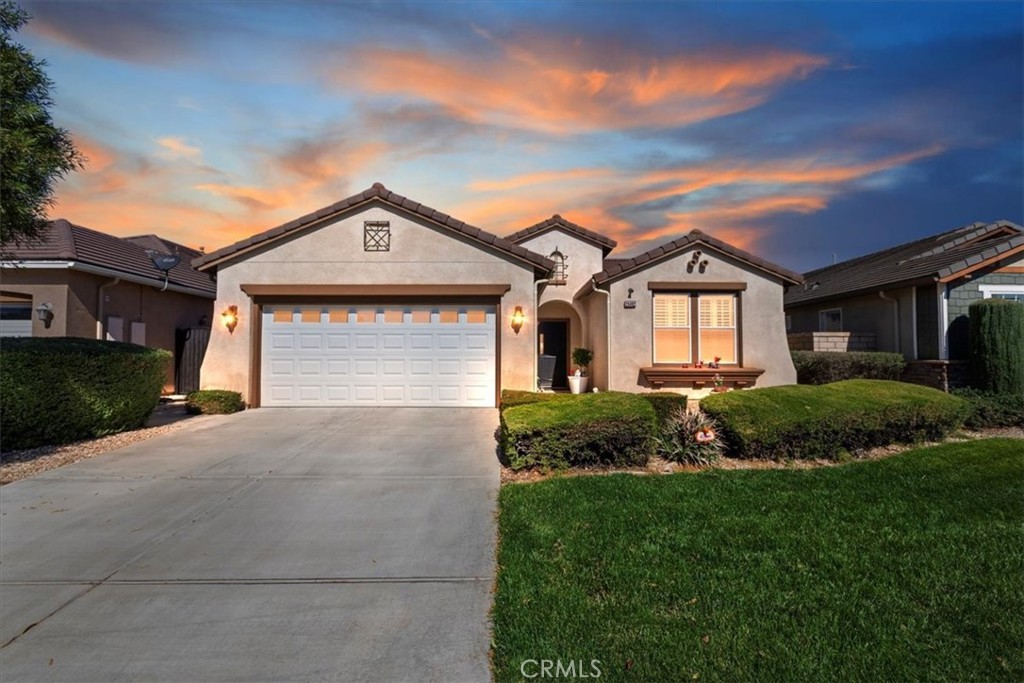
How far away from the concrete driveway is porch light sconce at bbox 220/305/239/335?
4903 millimetres

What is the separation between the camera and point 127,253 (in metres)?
15.1

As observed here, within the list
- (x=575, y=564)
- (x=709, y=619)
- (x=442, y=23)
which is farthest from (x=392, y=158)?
(x=709, y=619)

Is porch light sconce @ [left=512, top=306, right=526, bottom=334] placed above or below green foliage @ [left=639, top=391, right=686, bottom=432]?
above

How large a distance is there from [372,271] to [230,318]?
3.41m

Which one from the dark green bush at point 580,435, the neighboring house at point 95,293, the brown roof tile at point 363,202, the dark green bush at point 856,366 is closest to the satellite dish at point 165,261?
the neighboring house at point 95,293

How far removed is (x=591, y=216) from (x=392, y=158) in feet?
27.1

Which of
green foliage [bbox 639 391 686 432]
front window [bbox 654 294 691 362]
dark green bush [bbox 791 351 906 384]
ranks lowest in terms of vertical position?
green foliage [bbox 639 391 686 432]

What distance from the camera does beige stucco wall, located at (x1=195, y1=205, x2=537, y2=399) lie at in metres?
11.5

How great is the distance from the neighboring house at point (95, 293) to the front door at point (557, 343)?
1095 centimetres

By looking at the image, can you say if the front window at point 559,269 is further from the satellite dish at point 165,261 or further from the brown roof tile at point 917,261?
the satellite dish at point 165,261

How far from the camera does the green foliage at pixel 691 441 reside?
6.66 m

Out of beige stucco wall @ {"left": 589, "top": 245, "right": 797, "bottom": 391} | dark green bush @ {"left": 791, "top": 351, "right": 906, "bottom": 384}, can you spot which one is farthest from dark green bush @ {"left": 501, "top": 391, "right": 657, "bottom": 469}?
dark green bush @ {"left": 791, "top": 351, "right": 906, "bottom": 384}

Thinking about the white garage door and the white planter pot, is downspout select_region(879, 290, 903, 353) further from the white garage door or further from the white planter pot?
the white garage door

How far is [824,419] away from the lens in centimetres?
684
